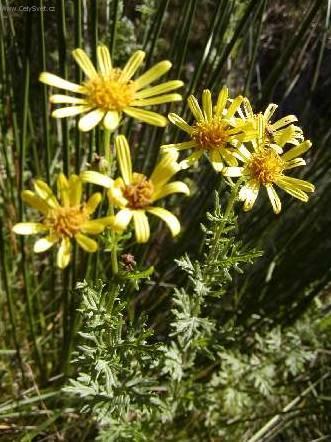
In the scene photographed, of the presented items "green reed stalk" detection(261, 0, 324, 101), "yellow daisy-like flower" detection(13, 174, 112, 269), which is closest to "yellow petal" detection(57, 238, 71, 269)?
"yellow daisy-like flower" detection(13, 174, 112, 269)

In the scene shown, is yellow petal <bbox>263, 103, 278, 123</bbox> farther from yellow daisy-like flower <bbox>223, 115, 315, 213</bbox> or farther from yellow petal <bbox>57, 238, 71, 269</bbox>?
yellow petal <bbox>57, 238, 71, 269</bbox>

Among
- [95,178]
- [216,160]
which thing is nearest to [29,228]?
[95,178]

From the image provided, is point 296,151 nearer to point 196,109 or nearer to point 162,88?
point 196,109

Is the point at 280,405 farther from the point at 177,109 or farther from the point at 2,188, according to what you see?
the point at 2,188

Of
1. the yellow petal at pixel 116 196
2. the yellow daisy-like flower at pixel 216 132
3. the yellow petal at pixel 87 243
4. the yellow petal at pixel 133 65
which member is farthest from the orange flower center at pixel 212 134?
the yellow petal at pixel 87 243

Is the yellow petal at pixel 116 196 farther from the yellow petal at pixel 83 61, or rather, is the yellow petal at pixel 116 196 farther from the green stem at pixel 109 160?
the yellow petal at pixel 83 61

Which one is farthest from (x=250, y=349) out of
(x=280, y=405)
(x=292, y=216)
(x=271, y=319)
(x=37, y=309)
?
(x=37, y=309)
